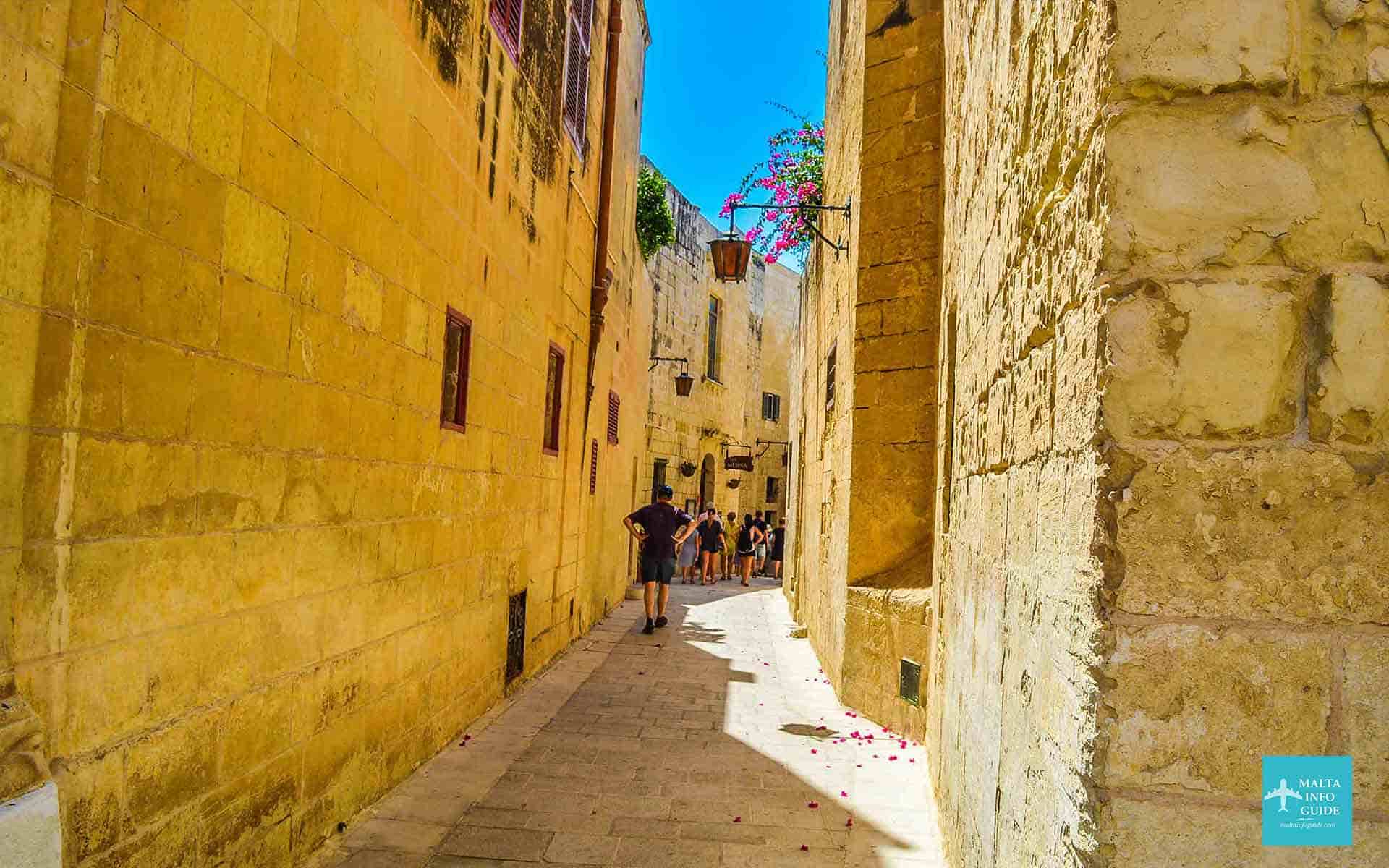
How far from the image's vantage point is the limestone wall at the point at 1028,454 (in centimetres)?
176

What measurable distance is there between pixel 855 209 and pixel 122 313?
567cm

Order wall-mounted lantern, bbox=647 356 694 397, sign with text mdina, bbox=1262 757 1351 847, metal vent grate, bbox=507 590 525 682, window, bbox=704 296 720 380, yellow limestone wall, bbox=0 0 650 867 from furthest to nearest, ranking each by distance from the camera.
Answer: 1. window, bbox=704 296 720 380
2. wall-mounted lantern, bbox=647 356 694 397
3. metal vent grate, bbox=507 590 525 682
4. yellow limestone wall, bbox=0 0 650 867
5. sign with text mdina, bbox=1262 757 1351 847

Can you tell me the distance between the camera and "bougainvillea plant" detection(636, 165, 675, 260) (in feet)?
48.3

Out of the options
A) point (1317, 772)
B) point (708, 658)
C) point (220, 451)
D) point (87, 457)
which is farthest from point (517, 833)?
point (708, 658)

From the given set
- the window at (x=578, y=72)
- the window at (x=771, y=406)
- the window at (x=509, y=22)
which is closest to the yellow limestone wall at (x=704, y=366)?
the window at (x=771, y=406)

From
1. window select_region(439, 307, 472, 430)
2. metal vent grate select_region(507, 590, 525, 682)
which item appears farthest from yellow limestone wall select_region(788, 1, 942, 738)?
window select_region(439, 307, 472, 430)

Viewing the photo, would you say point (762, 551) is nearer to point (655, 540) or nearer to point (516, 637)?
point (655, 540)

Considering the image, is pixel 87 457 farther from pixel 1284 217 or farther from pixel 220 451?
pixel 1284 217

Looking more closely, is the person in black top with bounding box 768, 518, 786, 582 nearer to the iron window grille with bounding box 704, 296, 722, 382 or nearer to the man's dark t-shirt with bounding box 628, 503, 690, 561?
the iron window grille with bounding box 704, 296, 722, 382

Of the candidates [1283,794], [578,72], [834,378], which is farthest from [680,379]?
[1283,794]

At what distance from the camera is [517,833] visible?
4.11 m

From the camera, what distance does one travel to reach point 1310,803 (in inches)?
61.4

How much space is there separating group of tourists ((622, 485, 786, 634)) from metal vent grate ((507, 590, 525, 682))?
2937 mm

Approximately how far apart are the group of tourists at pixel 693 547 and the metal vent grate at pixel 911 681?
4.45 m
